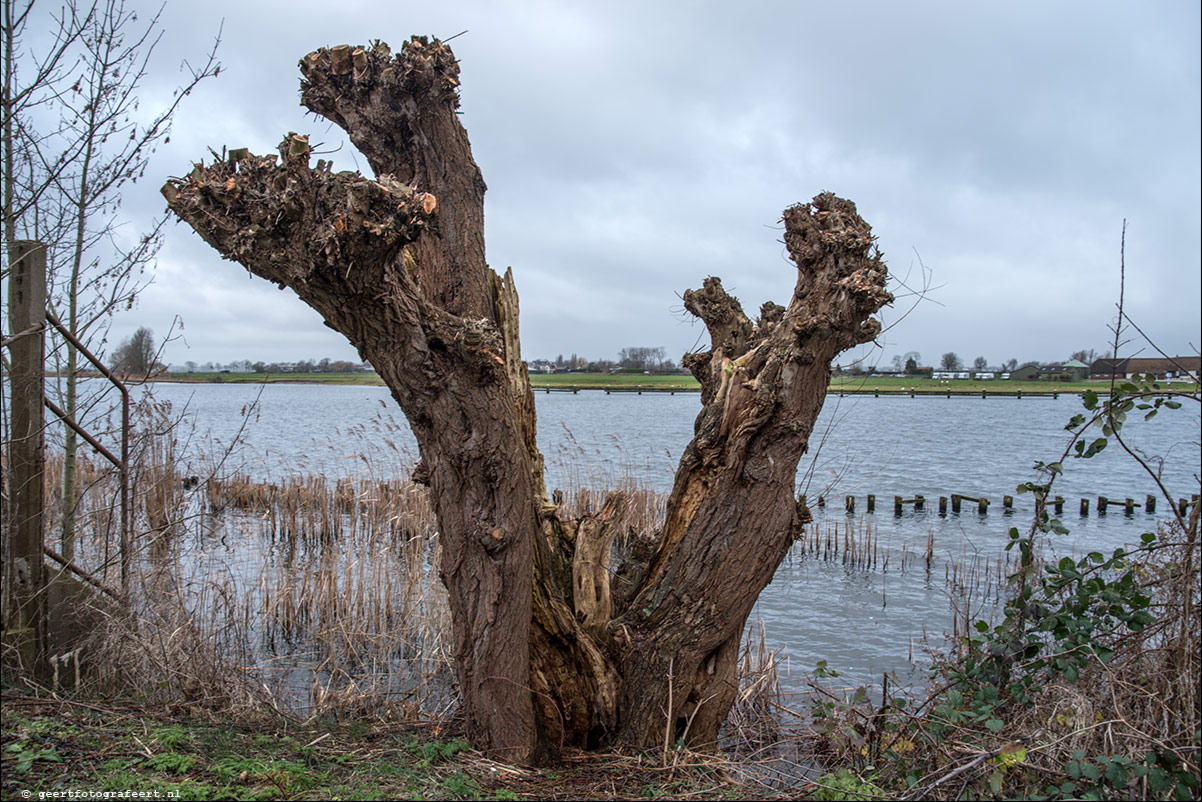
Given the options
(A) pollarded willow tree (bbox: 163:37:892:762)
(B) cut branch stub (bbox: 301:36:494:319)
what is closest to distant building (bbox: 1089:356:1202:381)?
(A) pollarded willow tree (bbox: 163:37:892:762)

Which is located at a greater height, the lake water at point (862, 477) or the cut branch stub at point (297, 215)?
the cut branch stub at point (297, 215)

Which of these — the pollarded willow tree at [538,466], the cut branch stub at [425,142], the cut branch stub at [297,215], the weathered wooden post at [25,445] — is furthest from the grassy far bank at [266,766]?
the cut branch stub at [425,142]

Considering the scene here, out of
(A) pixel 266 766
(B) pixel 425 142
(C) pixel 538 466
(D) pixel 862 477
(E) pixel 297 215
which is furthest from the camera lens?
(D) pixel 862 477

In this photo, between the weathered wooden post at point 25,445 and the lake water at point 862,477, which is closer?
the weathered wooden post at point 25,445

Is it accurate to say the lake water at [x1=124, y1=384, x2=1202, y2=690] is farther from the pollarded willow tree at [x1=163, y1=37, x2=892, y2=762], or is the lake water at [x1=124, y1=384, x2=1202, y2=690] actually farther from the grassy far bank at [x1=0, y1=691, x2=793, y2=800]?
the grassy far bank at [x1=0, y1=691, x2=793, y2=800]

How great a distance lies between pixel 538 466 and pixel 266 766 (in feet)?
6.31

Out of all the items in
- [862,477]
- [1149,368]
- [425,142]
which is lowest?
[862,477]

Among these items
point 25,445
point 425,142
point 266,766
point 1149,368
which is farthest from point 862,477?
point 25,445

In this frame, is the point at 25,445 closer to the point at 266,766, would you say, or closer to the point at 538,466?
the point at 266,766

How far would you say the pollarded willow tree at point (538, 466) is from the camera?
131 inches

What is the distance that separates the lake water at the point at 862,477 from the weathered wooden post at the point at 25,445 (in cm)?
140

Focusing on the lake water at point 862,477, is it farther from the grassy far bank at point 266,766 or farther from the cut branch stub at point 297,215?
the cut branch stub at point 297,215

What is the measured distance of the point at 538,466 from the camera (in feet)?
14.1

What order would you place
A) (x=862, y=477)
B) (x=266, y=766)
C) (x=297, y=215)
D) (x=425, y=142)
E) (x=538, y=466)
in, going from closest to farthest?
1. (x=297, y=215)
2. (x=266, y=766)
3. (x=425, y=142)
4. (x=538, y=466)
5. (x=862, y=477)
